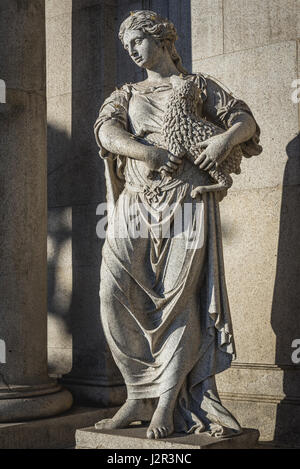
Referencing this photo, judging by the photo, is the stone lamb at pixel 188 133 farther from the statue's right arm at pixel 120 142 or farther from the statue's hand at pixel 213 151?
the statue's right arm at pixel 120 142

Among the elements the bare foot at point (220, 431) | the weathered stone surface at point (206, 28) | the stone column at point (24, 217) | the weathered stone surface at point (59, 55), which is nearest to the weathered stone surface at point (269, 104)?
the weathered stone surface at point (206, 28)

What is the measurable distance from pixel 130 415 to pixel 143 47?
113 inches

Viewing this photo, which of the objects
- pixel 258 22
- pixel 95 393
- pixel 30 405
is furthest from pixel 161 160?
pixel 95 393

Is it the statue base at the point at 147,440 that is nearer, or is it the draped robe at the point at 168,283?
the statue base at the point at 147,440

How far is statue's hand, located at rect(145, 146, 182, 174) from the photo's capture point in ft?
19.6

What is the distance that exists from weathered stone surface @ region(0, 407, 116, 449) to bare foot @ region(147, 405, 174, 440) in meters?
1.69

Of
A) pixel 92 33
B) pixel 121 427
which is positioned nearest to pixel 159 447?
pixel 121 427

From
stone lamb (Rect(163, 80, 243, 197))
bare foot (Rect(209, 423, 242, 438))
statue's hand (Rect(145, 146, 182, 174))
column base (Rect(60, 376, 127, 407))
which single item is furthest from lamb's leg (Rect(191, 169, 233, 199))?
column base (Rect(60, 376, 127, 407))

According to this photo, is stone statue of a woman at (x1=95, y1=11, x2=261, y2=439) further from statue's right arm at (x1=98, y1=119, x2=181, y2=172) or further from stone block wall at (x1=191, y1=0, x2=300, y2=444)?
stone block wall at (x1=191, y1=0, x2=300, y2=444)

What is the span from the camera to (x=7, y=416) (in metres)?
7.15

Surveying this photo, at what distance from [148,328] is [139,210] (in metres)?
0.91

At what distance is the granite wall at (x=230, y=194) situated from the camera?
742 cm

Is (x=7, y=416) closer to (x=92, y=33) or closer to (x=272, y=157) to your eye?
(x=272, y=157)

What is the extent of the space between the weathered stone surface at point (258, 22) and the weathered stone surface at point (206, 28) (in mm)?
81
